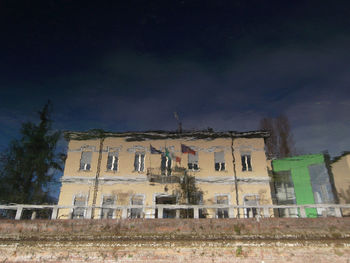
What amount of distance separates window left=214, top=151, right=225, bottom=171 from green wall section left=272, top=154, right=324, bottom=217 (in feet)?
17.4

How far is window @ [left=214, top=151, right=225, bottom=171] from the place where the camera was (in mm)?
20584

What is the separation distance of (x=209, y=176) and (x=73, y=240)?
40.4 ft

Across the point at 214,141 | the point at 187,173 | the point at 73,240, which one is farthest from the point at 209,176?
the point at 73,240

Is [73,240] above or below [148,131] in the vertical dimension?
below

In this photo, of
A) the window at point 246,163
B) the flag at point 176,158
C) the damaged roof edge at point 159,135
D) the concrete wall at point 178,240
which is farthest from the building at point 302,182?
the concrete wall at point 178,240

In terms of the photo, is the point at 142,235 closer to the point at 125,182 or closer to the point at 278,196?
the point at 125,182

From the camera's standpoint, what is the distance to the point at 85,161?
2088 centimetres

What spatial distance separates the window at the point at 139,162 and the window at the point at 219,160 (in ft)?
20.1

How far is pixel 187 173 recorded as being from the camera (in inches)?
789

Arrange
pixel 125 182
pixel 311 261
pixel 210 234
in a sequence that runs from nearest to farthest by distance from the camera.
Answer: pixel 311 261
pixel 210 234
pixel 125 182

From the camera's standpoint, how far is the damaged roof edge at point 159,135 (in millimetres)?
21203

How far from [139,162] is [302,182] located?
13.7 metres

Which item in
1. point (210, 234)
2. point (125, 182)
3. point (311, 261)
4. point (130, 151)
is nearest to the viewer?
point (311, 261)

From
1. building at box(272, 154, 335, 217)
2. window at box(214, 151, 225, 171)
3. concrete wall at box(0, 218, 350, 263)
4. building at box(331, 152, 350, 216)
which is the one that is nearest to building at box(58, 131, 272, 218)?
window at box(214, 151, 225, 171)
